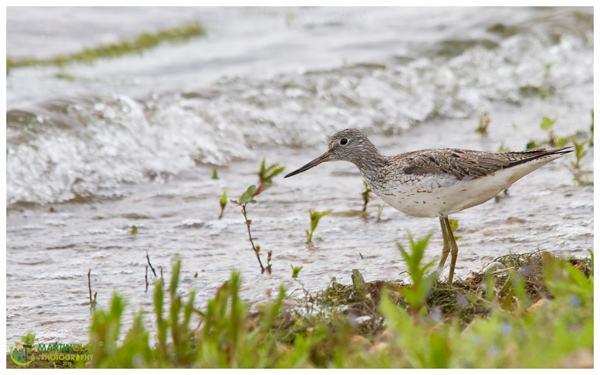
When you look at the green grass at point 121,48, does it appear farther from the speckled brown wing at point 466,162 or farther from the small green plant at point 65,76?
the speckled brown wing at point 466,162

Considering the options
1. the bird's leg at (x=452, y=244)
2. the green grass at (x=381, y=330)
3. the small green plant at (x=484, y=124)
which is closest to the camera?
the green grass at (x=381, y=330)

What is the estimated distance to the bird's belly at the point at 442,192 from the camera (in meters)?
5.21

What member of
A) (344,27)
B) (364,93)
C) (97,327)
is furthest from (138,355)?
(344,27)

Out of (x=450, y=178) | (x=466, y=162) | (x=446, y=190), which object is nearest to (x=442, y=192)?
(x=446, y=190)

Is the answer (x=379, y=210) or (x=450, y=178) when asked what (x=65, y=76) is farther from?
(x=450, y=178)

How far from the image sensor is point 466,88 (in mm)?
11844

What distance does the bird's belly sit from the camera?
5.21 m

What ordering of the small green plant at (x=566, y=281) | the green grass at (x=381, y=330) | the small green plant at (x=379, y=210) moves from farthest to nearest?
the small green plant at (x=379, y=210), the small green plant at (x=566, y=281), the green grass at (x=381, y=330)

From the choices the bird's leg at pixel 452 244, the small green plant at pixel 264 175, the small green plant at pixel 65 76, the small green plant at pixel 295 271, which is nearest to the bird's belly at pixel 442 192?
the bird's leg at pixel 452 244

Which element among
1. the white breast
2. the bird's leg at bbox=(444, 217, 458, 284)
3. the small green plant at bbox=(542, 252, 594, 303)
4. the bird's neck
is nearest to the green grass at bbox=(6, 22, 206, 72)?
the bird's neck

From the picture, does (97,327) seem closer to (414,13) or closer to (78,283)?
(78,283)

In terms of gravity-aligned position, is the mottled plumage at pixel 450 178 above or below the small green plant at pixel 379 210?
above

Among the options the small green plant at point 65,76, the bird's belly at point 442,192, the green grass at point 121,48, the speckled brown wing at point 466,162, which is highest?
the green grass at point 121,48

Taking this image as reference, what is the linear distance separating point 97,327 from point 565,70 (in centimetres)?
1140
